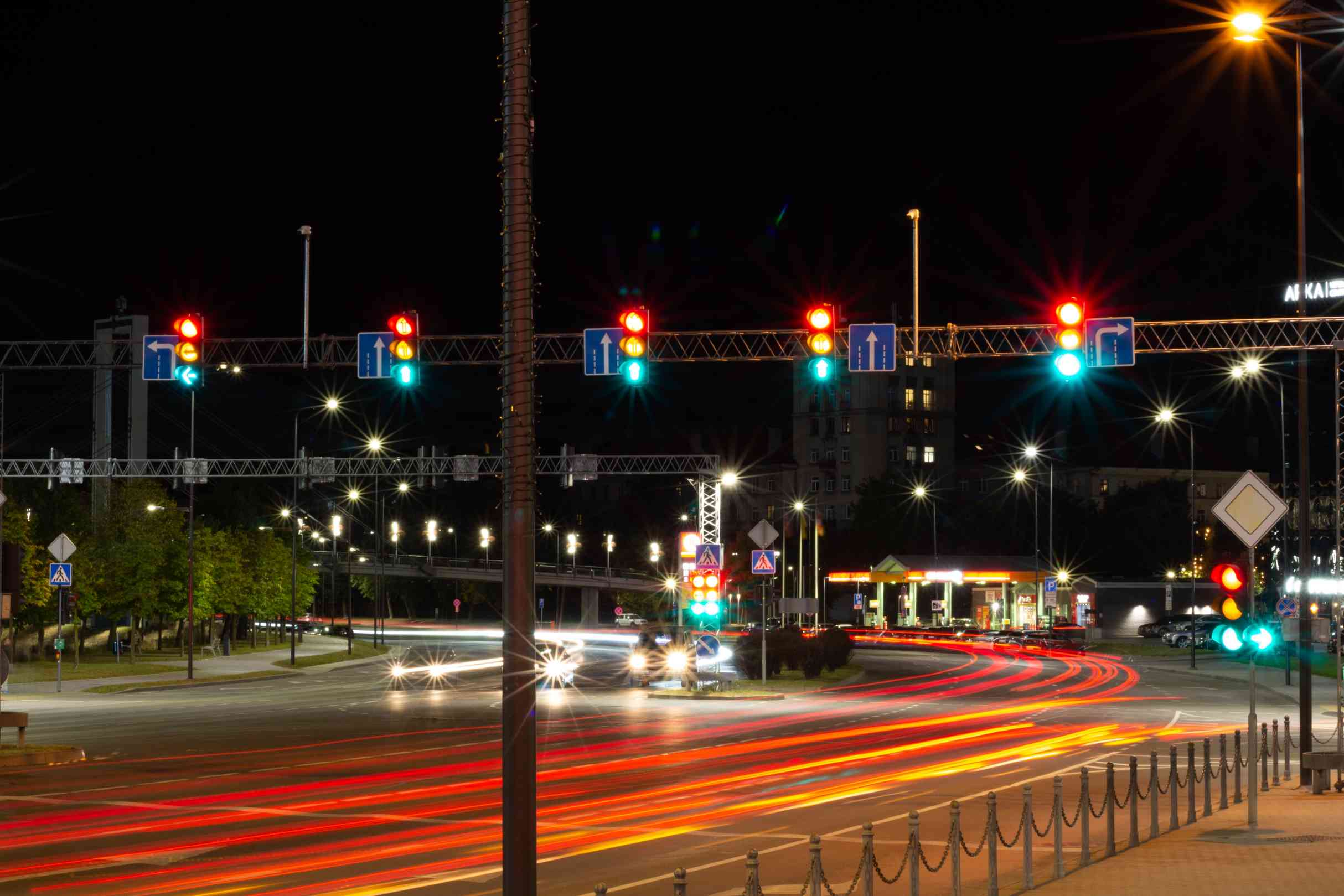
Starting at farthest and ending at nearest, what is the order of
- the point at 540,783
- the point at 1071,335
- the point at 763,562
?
the point at 763,562, the point at 1071,335, the point at 540,783

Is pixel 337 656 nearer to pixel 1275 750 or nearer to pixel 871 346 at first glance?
pixel 871 346

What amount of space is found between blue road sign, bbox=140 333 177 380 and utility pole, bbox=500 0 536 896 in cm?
2048

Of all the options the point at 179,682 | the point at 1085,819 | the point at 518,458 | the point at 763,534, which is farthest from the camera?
the point at 179,682

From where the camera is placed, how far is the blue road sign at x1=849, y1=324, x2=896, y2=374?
25.8 meters

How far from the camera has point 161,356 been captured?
2753 centimetres

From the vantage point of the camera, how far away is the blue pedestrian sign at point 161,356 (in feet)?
90.0

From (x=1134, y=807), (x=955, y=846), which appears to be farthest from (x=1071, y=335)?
(x=955, y=846)

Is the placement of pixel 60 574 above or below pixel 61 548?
below

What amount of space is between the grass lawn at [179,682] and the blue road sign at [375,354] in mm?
25511

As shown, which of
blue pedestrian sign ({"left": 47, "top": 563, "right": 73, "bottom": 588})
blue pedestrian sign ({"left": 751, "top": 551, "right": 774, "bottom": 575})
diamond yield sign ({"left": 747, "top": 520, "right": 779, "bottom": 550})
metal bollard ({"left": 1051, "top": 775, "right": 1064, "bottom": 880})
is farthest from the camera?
blue pedestrian sign ({"left": 47, "top": 563, "right": 73, "bottom": 588})

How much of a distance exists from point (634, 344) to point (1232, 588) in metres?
10.5

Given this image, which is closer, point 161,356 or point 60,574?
point 161,356

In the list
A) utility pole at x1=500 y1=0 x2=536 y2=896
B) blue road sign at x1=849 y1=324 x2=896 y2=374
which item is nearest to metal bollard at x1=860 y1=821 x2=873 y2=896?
utility pole at x1=500 y1=0 x2=536 y2=896

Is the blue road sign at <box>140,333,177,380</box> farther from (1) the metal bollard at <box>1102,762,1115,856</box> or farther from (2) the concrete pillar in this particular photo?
(2) the concrete pillar
